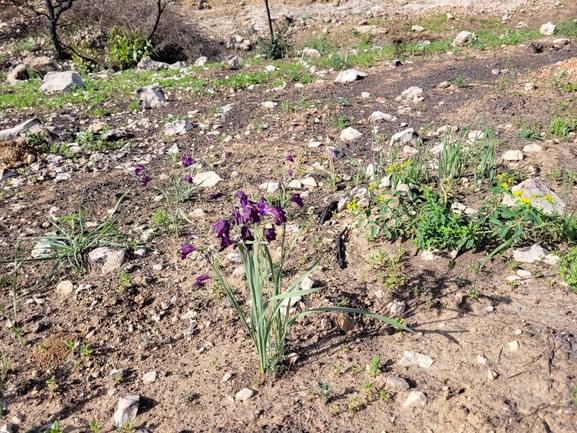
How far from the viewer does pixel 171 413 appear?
235 cm

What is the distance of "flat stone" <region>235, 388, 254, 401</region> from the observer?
2.38m

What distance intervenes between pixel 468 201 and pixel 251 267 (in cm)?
207

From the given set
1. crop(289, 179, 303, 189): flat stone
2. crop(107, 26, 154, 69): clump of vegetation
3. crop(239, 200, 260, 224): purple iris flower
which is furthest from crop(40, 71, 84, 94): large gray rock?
crop(239, 200, 260, 224): purple iris flower

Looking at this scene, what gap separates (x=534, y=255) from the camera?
2.99 metres

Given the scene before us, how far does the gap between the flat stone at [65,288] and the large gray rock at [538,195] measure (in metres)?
3.02

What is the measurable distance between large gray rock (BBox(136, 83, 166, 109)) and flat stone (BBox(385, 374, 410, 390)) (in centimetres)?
540

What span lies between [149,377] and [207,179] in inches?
88.7

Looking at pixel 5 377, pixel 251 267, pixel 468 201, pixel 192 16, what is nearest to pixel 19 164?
pixel 5 377

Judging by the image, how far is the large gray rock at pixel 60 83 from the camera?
25.4ft

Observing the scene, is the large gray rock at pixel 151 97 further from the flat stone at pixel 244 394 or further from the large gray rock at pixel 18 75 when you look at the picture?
the flat stone at pixel 244 394

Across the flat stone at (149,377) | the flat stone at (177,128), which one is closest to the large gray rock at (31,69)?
the flat stone at (177,128)

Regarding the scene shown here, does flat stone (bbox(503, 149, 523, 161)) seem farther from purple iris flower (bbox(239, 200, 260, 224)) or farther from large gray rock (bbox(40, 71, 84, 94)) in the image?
large gray rock (bbox(40, 71, 84, 94))

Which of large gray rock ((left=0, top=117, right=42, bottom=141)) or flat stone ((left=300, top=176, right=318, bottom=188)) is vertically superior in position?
large gray rock ((left=0, top=117, right=42, bottom=141))

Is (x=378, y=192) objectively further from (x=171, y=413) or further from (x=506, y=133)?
(x=171, y=413)
